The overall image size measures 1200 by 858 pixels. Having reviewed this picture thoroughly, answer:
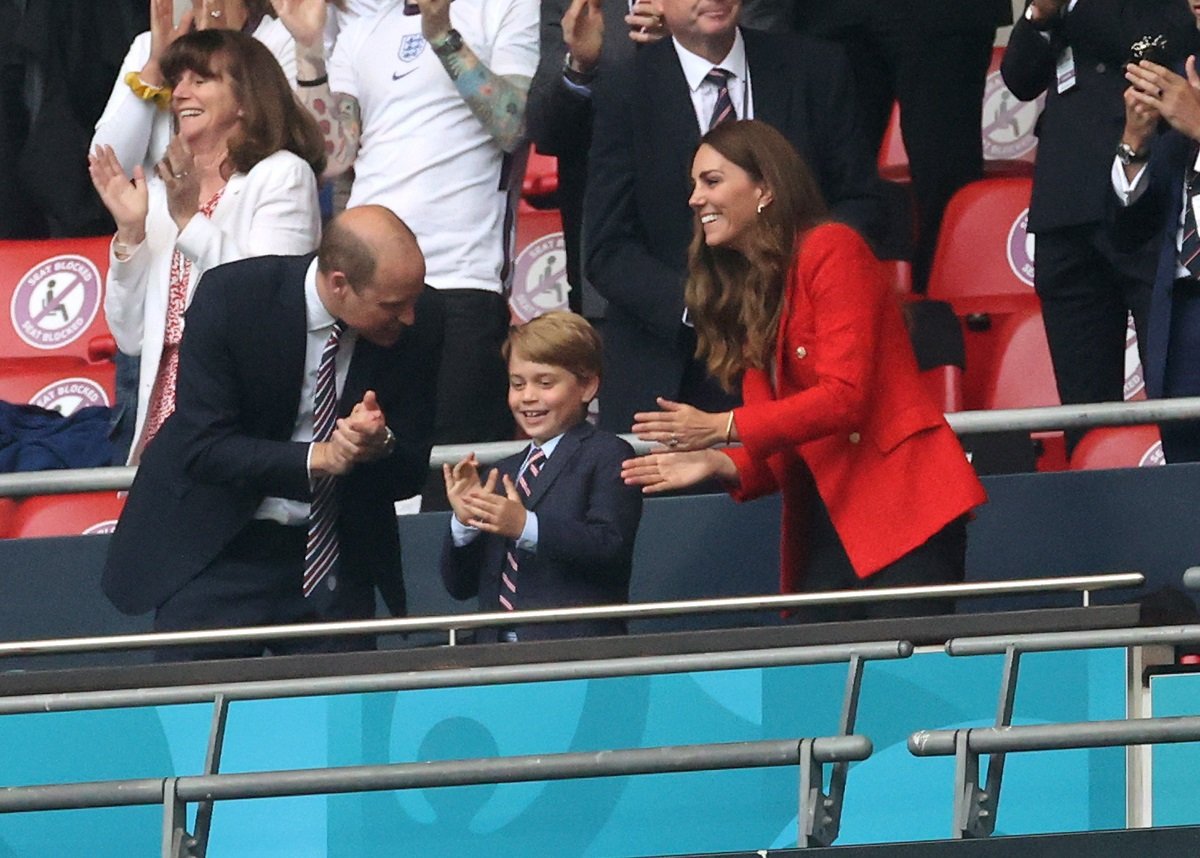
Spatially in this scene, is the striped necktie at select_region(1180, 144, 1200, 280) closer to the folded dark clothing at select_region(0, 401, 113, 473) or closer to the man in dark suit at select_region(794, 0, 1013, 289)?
the man in dark suit at select_region(794, 0, 1013, 289)

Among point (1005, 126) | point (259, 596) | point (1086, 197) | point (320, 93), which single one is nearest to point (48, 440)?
point (320, 93)

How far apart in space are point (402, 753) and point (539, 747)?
0.83ft

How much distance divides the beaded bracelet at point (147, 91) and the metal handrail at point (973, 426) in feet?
4.22

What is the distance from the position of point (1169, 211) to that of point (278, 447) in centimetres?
219

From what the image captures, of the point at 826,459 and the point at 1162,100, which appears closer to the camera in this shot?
the point at 826,459

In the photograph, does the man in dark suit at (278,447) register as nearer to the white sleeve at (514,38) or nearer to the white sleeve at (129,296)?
the white sleeve at (129,296)

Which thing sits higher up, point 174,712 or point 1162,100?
point 1162,100

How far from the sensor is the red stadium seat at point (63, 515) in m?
7.03

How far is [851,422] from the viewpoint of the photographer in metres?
5.05

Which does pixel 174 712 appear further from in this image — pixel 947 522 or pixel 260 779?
pixel 947 522

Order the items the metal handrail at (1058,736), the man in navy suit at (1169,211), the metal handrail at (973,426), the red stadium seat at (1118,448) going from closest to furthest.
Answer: the metal handrail at (1058,736), the metal handrail at (973,426), the man in navy suit at (1169,211), the red stadium seat at (1118,448)

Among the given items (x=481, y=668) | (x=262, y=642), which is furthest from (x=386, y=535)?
(x=481, y=668)

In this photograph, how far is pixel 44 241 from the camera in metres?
8.57

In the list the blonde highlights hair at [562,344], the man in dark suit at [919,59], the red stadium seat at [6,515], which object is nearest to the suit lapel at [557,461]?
the blonde highlights hair at [562,344]
